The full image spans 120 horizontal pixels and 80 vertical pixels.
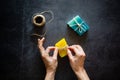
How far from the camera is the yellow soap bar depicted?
160 cm

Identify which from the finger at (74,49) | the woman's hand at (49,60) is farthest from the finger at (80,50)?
the woman's hand at (49,60)

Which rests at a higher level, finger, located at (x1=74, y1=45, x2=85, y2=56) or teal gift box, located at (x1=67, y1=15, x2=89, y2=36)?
teal gift box, located at (x1=67, y1=15, x2=89, y2=36)

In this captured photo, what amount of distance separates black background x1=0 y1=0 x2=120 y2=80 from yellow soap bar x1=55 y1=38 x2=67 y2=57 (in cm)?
3

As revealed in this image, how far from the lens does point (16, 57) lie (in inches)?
63.9

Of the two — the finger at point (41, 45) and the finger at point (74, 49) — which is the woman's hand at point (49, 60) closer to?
the finger at point (41, 45)

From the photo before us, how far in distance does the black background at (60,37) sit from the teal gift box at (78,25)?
38mm

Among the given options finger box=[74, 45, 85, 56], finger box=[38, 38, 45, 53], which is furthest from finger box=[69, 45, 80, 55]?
finger box=[38, 38, 45, 53]

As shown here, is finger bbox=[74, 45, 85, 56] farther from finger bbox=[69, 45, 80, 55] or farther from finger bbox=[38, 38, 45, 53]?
finger bbox=[38, 38, 45, 53]

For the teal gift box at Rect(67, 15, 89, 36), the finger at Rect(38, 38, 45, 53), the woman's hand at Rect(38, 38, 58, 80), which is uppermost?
the teal gift box at Rect(67, 15, 89, 36)

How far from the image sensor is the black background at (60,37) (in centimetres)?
162

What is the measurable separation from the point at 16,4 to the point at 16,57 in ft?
1.14

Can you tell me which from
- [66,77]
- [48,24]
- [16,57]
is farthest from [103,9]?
[16,57]

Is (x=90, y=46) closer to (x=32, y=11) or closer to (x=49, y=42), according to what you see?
(x=49, y=42)

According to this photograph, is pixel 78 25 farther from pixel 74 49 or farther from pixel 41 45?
pixel 41 45
